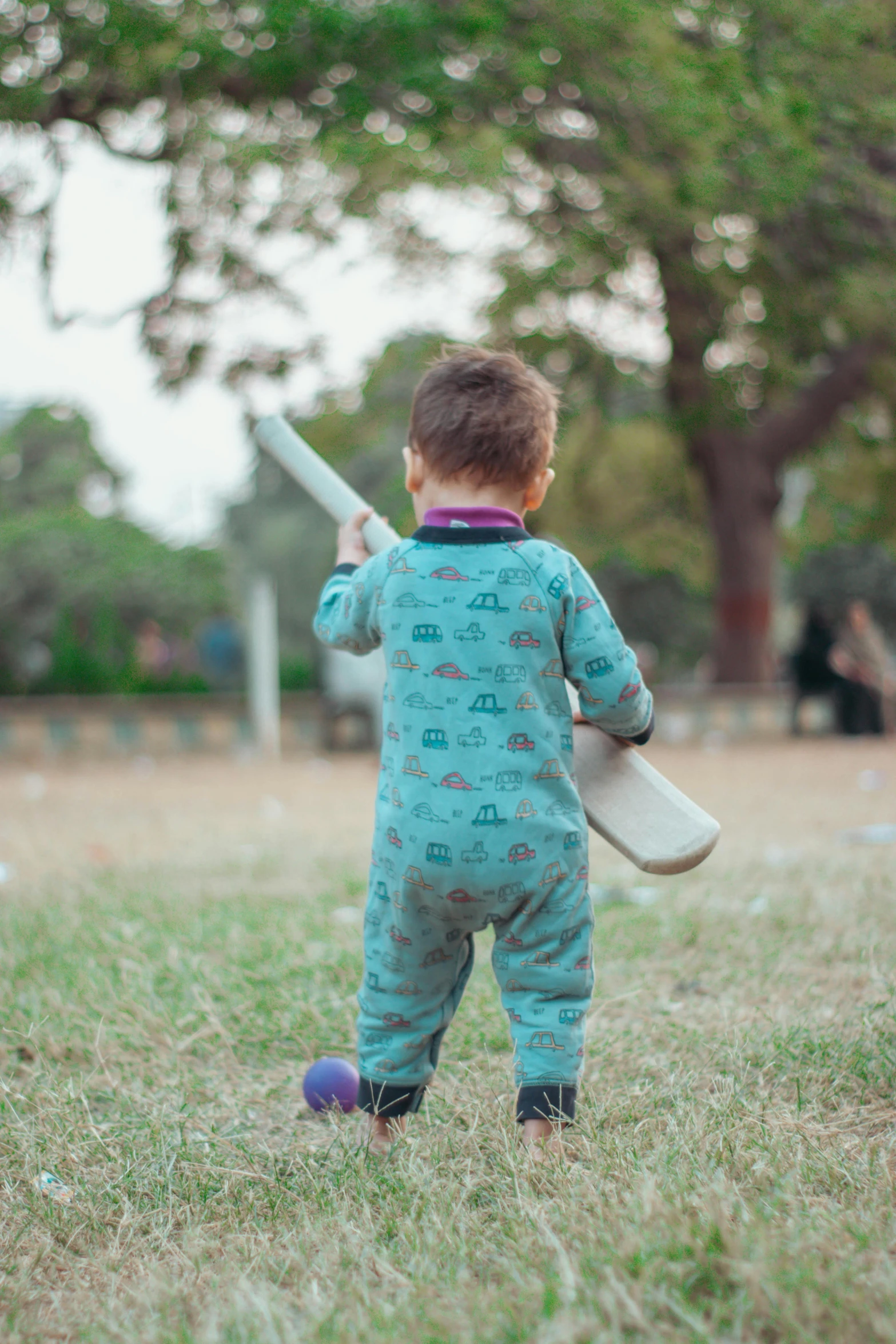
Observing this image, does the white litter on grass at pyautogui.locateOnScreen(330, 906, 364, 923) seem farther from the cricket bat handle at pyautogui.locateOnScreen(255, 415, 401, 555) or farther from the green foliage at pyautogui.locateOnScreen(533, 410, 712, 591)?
the green foliage at pyautogui.locateOnScreen(533, 410, 712, 591)

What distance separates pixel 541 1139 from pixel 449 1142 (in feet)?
0.54

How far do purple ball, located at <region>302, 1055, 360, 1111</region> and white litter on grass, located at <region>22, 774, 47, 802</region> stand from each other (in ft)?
19.4

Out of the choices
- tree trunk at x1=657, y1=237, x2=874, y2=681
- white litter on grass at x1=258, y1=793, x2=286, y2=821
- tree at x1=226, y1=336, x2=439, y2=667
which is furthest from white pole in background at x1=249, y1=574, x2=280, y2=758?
tree trunk at x1=657, y1=237, x2=874, y2=681

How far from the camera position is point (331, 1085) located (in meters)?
2.23

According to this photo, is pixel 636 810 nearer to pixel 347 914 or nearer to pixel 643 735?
pixel 643 735

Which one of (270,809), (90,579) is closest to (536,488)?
(270,809)

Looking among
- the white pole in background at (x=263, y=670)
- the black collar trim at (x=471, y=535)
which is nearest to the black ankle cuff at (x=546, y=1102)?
the black collar trim at (x=471, y=535)

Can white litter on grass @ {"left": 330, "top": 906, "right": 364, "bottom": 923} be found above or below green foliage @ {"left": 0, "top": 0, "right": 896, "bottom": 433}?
below

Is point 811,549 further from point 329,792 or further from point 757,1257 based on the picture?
point 757,1257

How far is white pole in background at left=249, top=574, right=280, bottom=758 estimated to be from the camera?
1085 centimetres

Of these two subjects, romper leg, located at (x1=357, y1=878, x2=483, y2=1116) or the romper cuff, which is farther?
the romper cuff

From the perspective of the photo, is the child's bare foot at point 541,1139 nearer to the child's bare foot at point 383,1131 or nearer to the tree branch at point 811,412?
the child's bare foot at point 383,1131

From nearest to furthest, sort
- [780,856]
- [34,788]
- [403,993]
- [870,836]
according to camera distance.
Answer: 1. [403,993]
2. [780,856]
3. [870,836]
4. [34,788]

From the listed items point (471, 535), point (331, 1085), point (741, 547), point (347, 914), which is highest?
point (471, 535)
